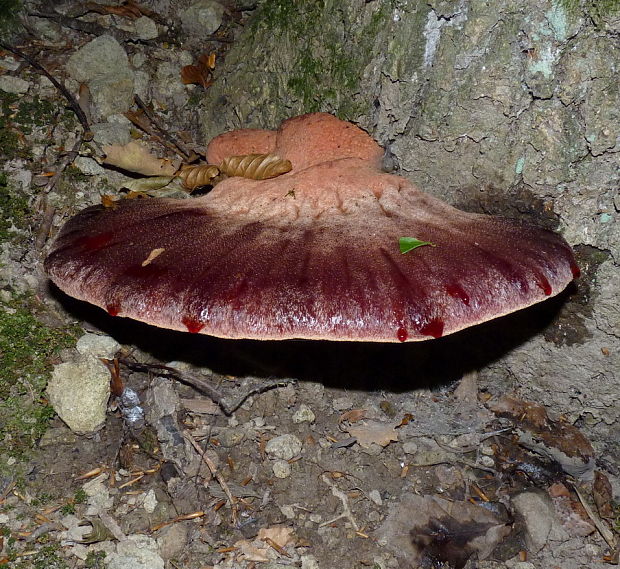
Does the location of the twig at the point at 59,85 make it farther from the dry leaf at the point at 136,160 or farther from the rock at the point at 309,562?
the rock at the point at 309,562

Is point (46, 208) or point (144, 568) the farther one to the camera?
point (46, 208)

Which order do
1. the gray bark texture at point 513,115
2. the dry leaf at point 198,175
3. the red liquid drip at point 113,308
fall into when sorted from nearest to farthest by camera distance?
the red liquid drip at point 113,308 → the gray bark texture at point 513,115 → the dry leaf at point 198,175

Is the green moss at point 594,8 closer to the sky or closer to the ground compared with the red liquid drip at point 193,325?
closer to the sky

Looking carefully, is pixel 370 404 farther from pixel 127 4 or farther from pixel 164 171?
pixel 127 4

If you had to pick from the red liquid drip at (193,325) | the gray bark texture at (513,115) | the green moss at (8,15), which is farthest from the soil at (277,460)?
the red liquid drip at (193,325)

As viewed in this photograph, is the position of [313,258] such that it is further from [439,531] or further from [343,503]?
[439,531]

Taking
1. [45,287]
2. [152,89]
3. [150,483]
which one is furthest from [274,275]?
[152,89]

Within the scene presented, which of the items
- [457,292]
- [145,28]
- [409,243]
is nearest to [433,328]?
[457,292]
